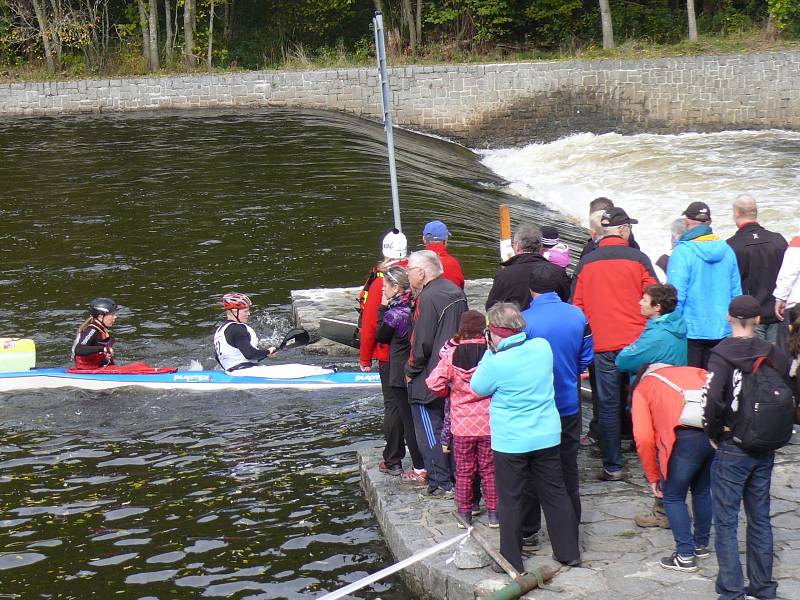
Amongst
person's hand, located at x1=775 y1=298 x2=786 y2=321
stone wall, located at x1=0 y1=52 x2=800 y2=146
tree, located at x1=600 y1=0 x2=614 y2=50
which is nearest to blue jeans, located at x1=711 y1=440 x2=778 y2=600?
person's hand, located at x1=775 y1=298 x2=786 y2=321

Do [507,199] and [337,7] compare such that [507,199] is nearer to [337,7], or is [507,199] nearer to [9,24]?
[337,7]

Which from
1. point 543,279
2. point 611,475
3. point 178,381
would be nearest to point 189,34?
point 178,381

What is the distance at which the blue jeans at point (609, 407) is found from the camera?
7102 millimetres

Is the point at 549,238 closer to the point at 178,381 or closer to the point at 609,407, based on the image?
the point at 609,407

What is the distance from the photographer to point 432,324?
6645 millimetres

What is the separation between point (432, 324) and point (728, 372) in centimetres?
209

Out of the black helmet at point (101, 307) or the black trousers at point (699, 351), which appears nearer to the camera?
the black trousers at point (699, 351)

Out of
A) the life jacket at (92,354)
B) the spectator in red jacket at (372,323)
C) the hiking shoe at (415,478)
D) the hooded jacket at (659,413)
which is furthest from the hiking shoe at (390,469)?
the life jacket at (92,354)

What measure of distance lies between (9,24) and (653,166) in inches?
863

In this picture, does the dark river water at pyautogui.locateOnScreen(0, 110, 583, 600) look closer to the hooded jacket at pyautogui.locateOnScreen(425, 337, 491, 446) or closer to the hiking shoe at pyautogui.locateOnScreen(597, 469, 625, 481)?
the hooded jacket at pyautogui.locateOnScreen(425, 337, 491, 446)

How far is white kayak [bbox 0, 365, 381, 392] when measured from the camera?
1005cm

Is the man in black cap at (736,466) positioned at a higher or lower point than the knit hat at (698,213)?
lower

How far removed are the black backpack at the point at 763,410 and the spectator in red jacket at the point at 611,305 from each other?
1.87 meters

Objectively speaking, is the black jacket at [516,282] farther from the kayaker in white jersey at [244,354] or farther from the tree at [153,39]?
the tree at [153,39]
